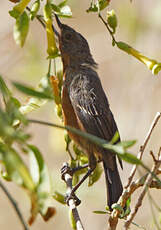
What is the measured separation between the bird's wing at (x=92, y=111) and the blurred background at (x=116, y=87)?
471 millimetres

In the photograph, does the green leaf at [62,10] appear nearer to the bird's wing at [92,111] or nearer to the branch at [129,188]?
the branch at [129,188]

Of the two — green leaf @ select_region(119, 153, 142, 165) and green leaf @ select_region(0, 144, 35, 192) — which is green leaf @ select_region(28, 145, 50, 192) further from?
green leaf @ select_region(119, 153, 142, 165)

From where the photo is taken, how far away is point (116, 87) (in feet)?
24.2

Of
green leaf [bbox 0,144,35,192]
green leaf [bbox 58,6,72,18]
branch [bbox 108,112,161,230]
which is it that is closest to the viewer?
green leaf [bbox 0,144,35,192]

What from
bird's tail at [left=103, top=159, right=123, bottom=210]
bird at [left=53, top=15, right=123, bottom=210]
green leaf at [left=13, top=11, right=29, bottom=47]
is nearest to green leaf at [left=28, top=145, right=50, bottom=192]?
green leaf at [left=13, top=11, right=29, bottom=47]

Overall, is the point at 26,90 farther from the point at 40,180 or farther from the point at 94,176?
the point at 94,176

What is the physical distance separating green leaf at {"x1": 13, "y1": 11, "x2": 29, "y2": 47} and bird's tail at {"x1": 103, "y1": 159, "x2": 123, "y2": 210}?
232 centimetres

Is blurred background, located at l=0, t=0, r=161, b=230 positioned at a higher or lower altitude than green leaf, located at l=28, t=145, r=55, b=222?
lower

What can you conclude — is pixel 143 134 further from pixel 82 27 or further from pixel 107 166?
pixel 82 27

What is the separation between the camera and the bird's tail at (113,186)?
163 inches

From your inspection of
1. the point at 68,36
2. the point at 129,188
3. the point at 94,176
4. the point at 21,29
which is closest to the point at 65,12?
the point at 21,29

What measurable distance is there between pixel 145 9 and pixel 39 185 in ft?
16.6

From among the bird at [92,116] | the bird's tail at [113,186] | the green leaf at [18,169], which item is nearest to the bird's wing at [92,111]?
the bird at [92,116]

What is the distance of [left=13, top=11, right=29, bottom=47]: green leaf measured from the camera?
2.07 metres
